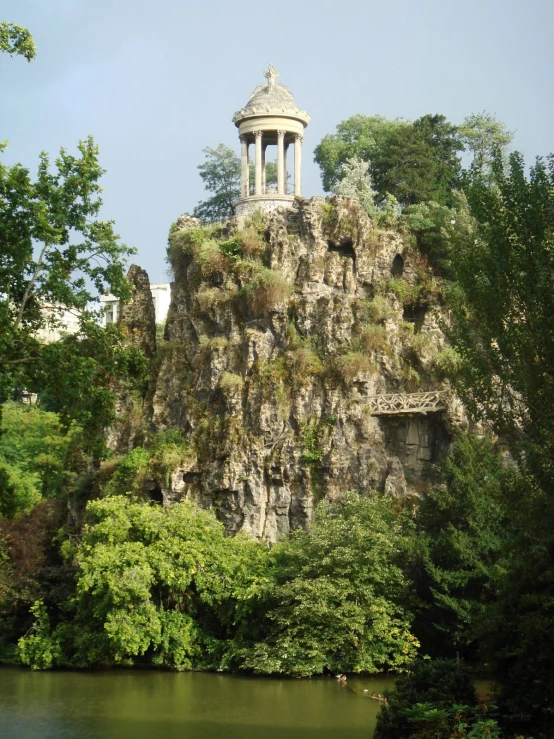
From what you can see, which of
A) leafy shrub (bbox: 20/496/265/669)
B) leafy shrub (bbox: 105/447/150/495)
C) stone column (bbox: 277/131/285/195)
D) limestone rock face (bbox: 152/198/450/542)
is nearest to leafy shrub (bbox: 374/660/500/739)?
leafy shrub (bbox: 20/496/265/669)

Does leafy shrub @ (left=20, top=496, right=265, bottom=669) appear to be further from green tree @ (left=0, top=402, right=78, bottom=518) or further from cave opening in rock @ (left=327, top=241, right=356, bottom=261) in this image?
cave opening in rock @ (left=327, top=241, right=356, bottom=261)

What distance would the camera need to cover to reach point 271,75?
41.9 meters

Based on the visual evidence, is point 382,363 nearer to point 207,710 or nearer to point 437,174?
point 437,174

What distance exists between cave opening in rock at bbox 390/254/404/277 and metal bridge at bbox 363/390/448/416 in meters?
4.78

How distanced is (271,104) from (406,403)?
36.5ft

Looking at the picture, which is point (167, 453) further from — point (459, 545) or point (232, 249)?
point (459, 545)

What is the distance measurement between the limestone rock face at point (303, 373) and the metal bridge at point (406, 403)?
27cm

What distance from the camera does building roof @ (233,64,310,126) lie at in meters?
40.6

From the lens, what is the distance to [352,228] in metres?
38.3

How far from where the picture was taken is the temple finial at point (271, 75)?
41.6m

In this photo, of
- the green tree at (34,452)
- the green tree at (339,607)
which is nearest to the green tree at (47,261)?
the green tree at (339,607)

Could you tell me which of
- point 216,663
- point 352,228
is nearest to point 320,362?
point 352,228

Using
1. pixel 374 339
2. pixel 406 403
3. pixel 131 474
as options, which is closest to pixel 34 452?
pixel 131 474

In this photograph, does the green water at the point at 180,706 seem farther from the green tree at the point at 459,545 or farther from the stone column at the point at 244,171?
the stone column at the point at 244,171
